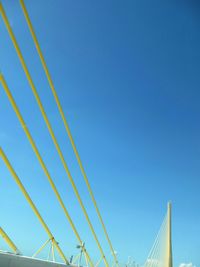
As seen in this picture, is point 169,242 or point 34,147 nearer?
point 34,147

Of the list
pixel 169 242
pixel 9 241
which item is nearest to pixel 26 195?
pixel 9 241

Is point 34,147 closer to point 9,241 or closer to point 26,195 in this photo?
point 26,195

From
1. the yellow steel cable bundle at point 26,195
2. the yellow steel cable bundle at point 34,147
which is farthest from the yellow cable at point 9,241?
the yellow steel cable bundle at point 34,147

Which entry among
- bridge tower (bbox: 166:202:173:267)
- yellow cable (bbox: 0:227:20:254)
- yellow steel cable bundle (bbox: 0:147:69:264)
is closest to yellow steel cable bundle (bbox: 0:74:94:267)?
yellow steel cable bundle (bbox: 0:147:69:264)

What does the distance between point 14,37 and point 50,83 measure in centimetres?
110

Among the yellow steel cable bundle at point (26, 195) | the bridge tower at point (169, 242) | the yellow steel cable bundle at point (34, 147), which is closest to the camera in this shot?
the yellow steel cable bundle at point (34, 147)

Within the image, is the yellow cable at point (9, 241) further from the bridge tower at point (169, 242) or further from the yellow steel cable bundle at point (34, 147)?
the bridge tower at point (169, 242)

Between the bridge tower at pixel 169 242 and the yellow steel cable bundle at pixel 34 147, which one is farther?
the bridge tower at pixel 169 242

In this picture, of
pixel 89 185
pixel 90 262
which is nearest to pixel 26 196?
pixel 89 185

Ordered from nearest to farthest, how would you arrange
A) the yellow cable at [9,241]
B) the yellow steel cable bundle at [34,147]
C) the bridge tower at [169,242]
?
the yellow steel cable bundle at [34,147] < the yellow cable at [9,241] < the bridge tower at [169,242]

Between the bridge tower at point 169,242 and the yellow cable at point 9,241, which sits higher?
the bridge tower at point 169,242

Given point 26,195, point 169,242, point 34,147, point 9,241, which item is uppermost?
point 169,242

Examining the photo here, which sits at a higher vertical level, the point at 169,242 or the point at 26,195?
the point at 169,242

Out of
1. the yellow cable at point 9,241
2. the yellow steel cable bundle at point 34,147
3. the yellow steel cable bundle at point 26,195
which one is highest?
the yellow steel cable bundle at point 34,147
